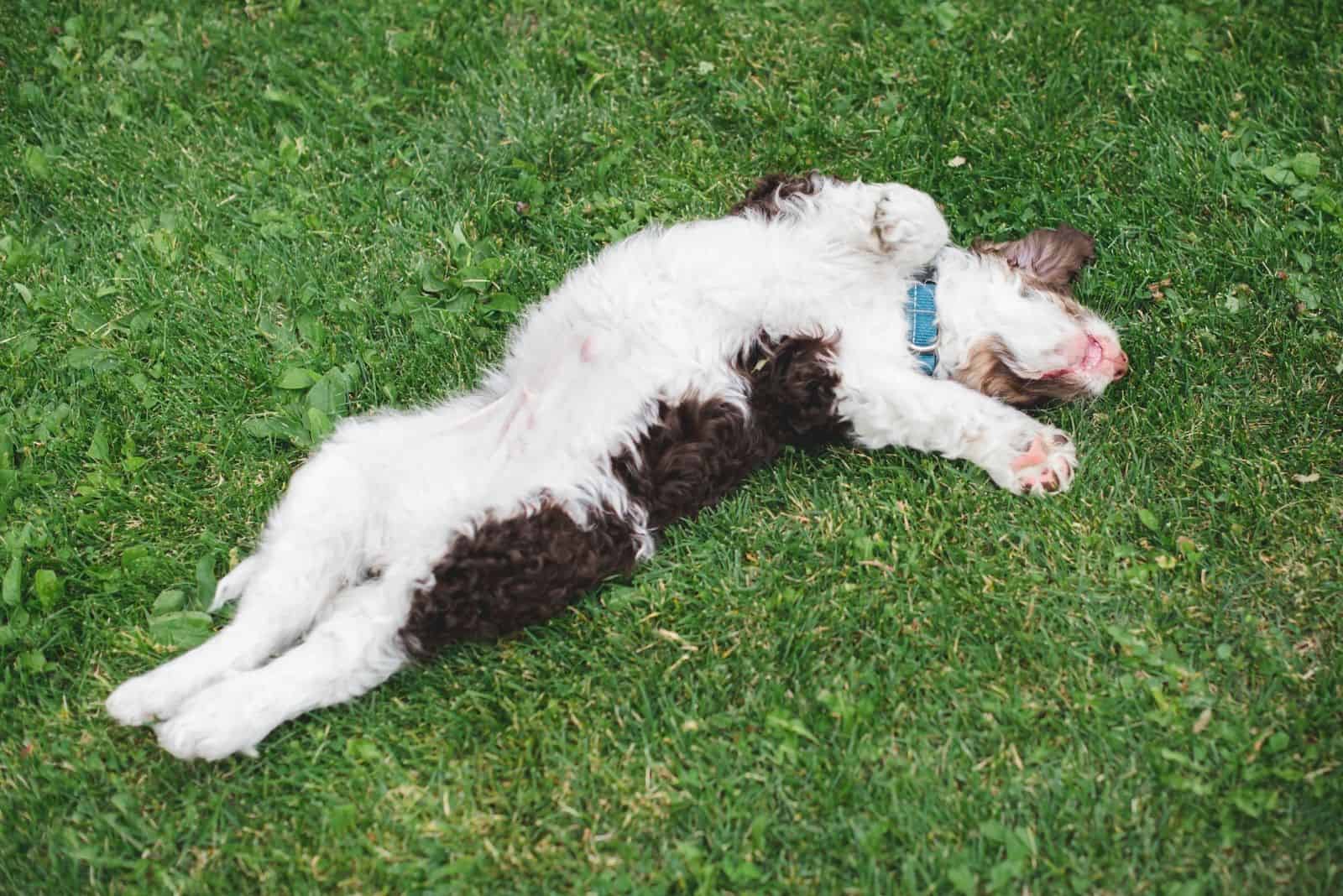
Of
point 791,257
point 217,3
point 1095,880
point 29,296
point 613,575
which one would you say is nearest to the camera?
point 1095,880

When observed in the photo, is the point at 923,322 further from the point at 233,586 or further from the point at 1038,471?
the point at 233,586

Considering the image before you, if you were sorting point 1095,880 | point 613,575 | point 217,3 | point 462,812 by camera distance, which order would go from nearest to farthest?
1. point 1095,880
2. point 462,812
3. point 613,575
4. point 217,3

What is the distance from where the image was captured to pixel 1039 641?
3137 millimetres

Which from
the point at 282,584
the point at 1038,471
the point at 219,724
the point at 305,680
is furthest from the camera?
the point at 1038,471

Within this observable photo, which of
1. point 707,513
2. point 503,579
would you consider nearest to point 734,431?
point 707,513

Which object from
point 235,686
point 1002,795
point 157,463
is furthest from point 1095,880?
point 157,463

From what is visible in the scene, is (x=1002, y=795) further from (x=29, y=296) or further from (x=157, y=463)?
(x=29, y=296)

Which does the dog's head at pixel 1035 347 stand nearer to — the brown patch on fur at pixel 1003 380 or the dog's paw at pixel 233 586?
the brown patch on fur at pixel 1003 380

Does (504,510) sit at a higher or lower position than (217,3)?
lower

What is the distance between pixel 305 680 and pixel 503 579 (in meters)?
0.62

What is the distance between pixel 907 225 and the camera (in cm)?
354

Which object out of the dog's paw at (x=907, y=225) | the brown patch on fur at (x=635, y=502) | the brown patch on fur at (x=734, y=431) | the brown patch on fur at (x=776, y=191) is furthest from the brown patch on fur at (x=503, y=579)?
the dog's paw at (x=907, y=225)

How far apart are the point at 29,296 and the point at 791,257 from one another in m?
2.91

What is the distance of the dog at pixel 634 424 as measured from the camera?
309 cm
